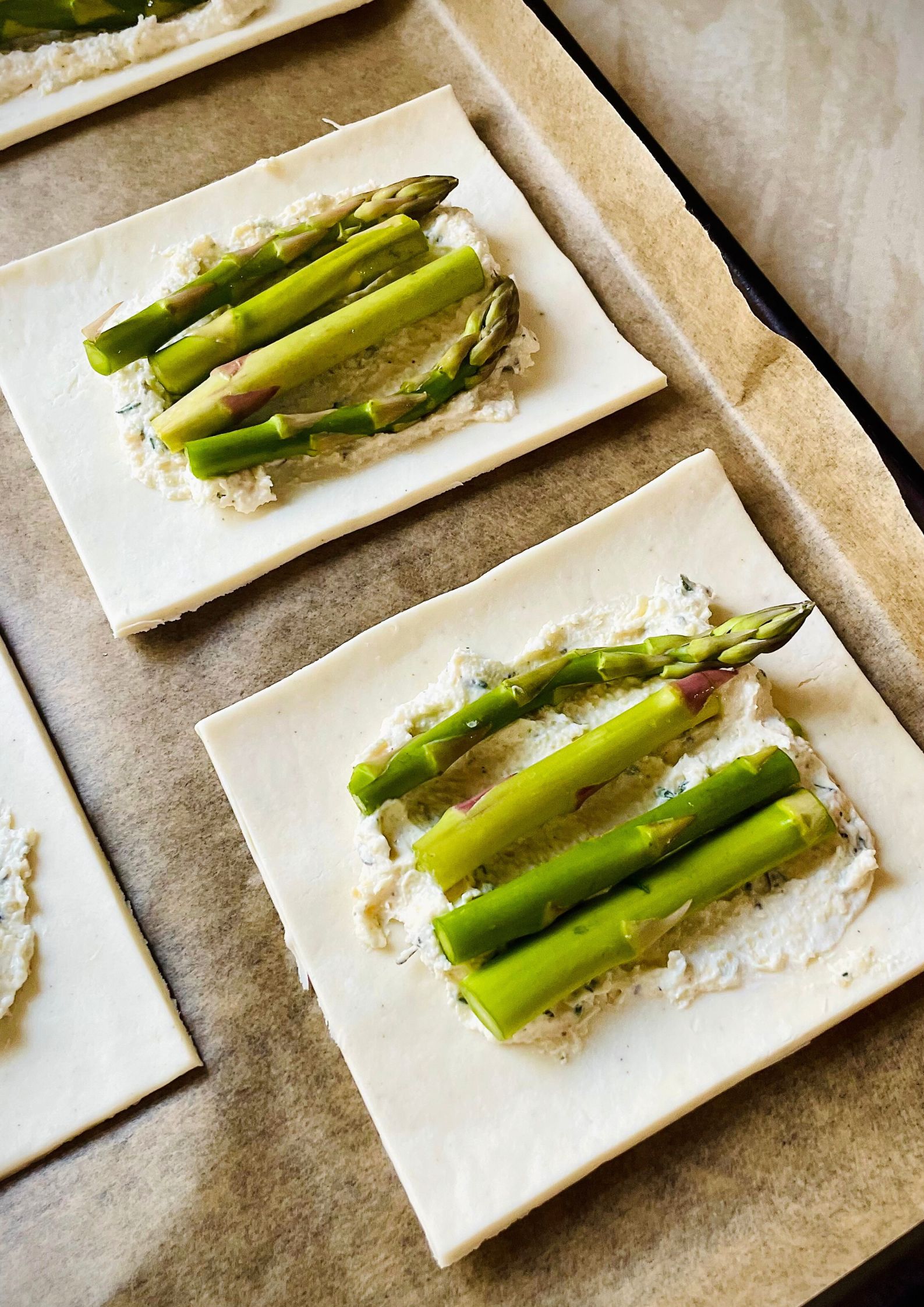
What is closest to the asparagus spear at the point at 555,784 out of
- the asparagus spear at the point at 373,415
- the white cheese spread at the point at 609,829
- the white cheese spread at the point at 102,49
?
the white cheese spread at the point at 609,829

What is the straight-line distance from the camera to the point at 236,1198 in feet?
5.76

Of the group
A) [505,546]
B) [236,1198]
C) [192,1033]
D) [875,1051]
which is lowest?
[875,1051]

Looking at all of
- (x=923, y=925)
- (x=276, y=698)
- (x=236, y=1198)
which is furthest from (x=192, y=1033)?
(x=923, y=925)

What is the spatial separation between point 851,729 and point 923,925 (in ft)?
1.15

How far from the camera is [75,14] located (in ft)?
8.05

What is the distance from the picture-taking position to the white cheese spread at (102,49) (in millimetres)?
2484

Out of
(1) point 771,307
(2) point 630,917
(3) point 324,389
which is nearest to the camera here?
(2) point 630,917

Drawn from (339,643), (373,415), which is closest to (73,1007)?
(339,643)

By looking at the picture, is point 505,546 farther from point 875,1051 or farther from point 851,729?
point 875,1051

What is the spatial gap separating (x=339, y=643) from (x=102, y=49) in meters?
1.51

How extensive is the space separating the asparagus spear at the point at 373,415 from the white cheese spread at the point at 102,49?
3.35 ft

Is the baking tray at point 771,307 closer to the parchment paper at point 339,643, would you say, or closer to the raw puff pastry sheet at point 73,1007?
the parchment paper at point 339,643

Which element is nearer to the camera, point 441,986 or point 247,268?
point 441,986

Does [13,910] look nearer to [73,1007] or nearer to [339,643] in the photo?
[73,1007]
